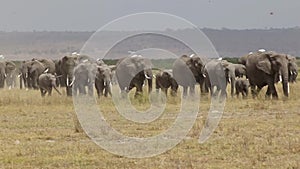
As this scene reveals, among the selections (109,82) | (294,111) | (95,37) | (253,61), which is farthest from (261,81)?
(95,37)

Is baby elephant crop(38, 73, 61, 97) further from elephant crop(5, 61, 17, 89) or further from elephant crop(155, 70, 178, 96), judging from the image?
elephant crop(5, 61, 17, 89)

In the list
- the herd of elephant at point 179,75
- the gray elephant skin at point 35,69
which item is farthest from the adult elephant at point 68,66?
the gray elephant skin at point 35,69

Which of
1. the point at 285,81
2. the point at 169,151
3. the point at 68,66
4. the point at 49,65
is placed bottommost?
the point at 169,151

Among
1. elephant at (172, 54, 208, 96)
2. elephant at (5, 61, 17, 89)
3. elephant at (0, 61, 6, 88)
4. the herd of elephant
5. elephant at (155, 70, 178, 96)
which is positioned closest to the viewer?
the herd of elephant

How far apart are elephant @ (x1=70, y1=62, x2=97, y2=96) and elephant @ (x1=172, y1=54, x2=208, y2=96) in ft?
12.8

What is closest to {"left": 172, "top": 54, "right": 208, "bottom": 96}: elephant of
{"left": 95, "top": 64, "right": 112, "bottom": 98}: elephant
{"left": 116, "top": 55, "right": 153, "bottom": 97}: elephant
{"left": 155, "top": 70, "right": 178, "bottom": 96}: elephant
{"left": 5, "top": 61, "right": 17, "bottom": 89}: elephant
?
{"left": 155, "top": 70, "right": 178, "bottom": 96}: elephant

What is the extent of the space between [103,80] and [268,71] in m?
7.04

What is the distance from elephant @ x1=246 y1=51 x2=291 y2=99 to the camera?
94.3 feet

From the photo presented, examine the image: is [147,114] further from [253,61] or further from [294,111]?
[253,61]

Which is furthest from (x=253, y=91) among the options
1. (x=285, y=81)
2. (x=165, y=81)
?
(x=165, y=81)

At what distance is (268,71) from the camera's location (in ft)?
96.9

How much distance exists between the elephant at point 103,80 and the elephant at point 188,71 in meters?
3.16

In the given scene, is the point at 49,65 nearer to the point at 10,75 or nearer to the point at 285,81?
the point at 10,75

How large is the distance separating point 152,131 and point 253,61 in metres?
14.2
